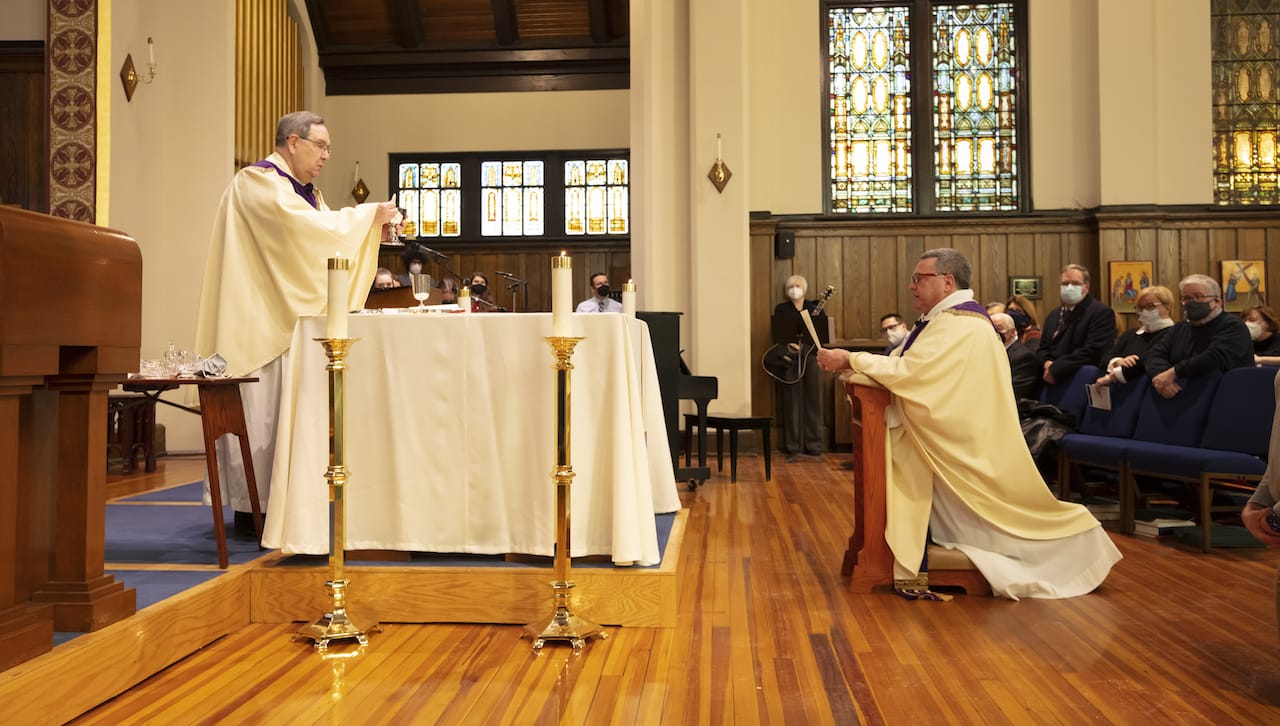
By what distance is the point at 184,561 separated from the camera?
3.68 metres

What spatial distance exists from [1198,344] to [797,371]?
15.6 ft

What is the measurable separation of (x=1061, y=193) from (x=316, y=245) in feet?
29.5

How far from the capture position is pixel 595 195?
13.4m

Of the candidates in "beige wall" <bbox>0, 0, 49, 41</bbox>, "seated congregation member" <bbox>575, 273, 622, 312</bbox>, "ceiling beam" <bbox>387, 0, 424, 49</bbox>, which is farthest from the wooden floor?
"ceiling beam" <bbox>387, 0, 424, 49</bbox>

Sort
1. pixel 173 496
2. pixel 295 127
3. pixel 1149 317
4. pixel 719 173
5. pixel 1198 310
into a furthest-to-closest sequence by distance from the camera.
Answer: pixel 719 173
pixel 1149 317
pixel 1198 310
pixel 173 496
pixel 295 127

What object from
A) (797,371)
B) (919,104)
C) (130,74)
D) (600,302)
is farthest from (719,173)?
(130,74)

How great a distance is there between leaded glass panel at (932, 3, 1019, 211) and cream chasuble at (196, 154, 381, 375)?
27.6 feet

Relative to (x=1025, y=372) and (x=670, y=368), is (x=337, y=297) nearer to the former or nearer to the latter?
(x=670, y=368)

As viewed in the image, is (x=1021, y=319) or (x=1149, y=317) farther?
(x=1021, y=319)

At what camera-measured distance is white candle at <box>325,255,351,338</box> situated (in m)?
3.15

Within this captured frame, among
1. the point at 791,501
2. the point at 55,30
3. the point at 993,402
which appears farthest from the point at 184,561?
the point at 55,30

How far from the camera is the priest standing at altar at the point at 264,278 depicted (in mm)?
4102

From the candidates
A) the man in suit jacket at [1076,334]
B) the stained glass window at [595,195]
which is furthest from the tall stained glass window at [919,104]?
the man in suit jacket at [1076,334]

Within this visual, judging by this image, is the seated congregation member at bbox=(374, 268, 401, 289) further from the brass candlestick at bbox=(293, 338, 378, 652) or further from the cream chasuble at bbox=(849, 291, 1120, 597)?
the cream chasuble at bbox=(849, 291, 1120, 597)
